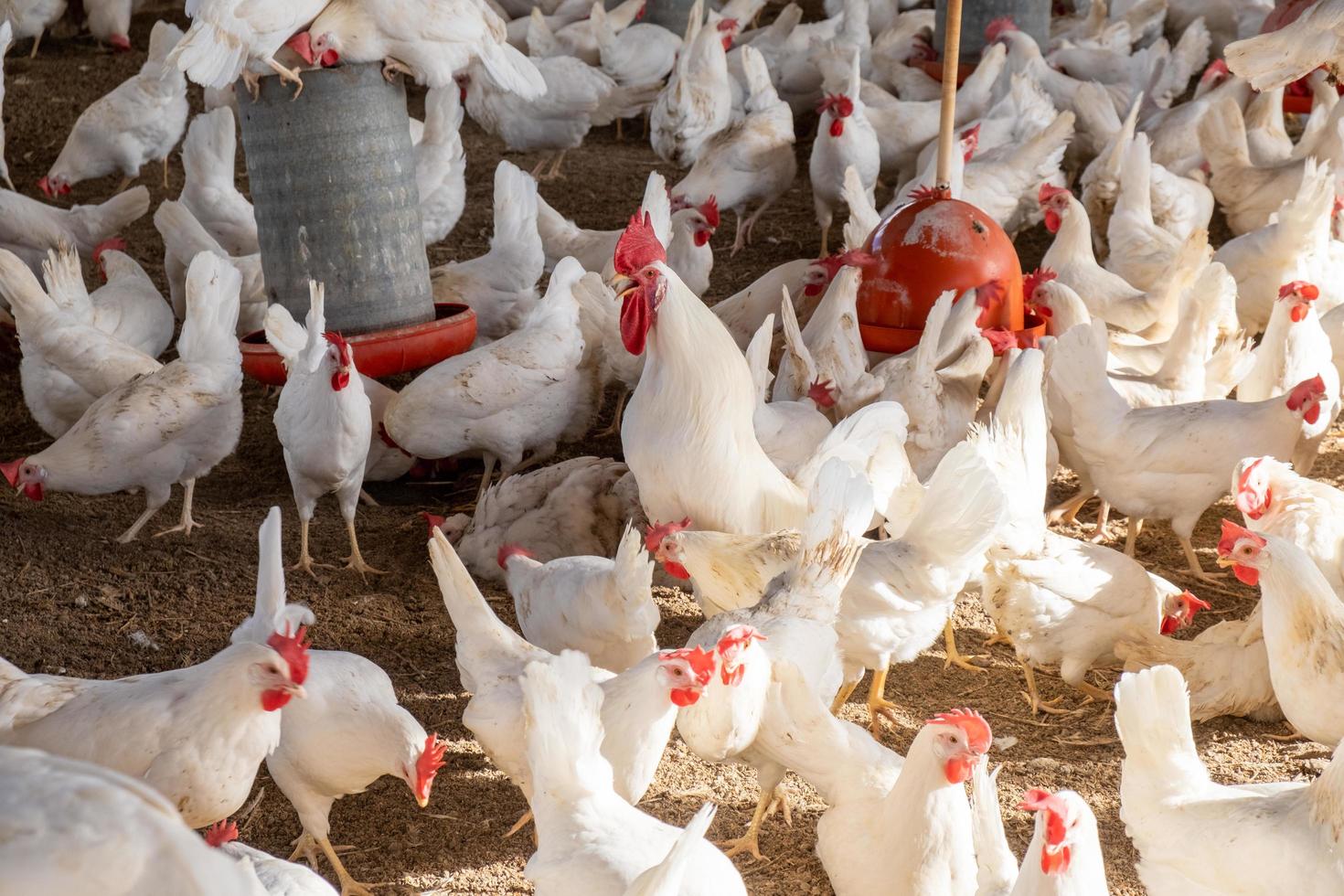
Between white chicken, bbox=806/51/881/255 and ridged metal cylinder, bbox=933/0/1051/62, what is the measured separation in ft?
8.59

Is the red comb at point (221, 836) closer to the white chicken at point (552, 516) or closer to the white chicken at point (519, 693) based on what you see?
the white chicken at point (519, 693)

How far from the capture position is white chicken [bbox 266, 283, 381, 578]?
482cm

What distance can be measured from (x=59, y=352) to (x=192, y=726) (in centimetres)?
338

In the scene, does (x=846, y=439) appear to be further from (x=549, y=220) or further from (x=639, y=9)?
(x=639, y=9)

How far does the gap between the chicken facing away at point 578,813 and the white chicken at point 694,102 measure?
7.02 meters

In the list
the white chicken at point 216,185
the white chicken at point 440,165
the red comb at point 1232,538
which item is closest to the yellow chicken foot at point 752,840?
the red comb at point 1232,538

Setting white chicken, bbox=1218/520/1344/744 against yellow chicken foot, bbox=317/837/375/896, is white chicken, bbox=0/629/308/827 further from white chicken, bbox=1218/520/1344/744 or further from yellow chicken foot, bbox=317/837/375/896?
white chicken, bbox=1218/520/1344/744

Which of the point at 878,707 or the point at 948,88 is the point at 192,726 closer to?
the point at 878,707

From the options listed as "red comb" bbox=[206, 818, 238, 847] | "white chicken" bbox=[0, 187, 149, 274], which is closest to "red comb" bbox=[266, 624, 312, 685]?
"red comb" bbox=[206, 818, 238, 847]

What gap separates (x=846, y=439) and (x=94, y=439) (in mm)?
3084

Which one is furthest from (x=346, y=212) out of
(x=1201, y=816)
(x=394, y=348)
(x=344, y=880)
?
(x=1201, y=816)

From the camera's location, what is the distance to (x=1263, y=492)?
4.20 m

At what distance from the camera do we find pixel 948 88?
17.7 ft

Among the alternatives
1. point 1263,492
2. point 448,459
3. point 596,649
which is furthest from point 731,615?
point 448,459
